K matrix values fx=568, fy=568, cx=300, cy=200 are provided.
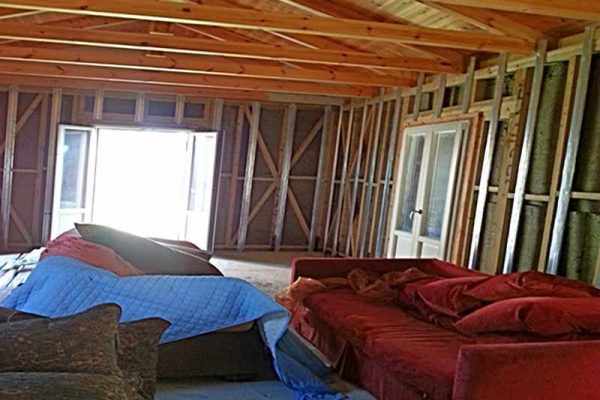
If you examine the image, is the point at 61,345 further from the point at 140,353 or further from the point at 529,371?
the point at 529,371

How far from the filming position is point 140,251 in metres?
3.75

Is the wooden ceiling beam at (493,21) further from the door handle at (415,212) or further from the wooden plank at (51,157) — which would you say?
the wooden plank at (51,157)

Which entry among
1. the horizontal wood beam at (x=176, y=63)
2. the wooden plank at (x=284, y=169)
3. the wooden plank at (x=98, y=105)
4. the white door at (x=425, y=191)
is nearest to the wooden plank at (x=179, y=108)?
the wooden plank at (x=98, y=105)

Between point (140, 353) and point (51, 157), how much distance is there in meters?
7.12

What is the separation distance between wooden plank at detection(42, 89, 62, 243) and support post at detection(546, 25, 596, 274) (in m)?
6.54

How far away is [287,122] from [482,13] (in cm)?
454

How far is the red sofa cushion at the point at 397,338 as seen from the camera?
2.68 meters

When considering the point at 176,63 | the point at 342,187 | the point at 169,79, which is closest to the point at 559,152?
the point at 176,63

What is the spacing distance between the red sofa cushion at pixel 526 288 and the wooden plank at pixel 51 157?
256 inches

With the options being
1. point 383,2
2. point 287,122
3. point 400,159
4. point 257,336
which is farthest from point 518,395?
point 287,122

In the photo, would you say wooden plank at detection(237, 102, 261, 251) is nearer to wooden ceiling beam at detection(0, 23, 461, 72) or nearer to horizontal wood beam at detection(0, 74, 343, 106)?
horizontal wood beam at detection(0, 74, 343, 106)

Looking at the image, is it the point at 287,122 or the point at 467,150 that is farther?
the point at 287,122

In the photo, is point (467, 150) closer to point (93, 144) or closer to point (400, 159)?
point (400, 159)

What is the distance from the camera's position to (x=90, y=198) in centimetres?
819
